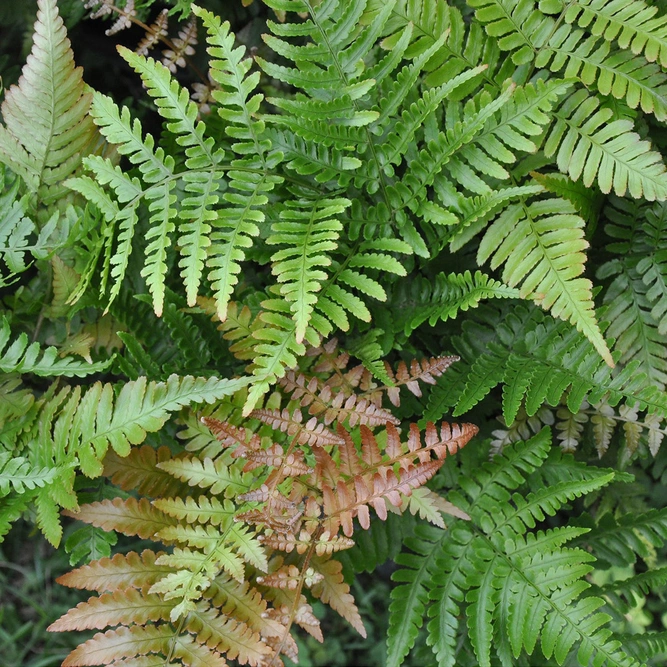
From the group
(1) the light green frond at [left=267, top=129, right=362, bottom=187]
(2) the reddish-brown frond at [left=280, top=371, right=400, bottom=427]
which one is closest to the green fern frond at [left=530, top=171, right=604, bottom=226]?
(1) the light green frond at [left=267, top=129, right=362, bottom=187]

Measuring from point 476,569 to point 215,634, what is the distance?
2.82 ft

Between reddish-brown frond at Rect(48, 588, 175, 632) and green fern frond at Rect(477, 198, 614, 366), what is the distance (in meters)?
1.41

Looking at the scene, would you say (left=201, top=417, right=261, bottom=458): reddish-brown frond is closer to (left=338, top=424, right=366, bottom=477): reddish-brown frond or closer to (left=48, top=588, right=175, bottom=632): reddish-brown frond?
(left=338, top=424, right=366, bottom=477): reddish-brown frond

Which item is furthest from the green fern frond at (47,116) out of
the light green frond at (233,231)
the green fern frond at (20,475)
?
the green fern frond at (20,475)

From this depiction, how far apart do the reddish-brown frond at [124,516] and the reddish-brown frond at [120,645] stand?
0.87 ft

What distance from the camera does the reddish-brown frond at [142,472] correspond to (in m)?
1.98

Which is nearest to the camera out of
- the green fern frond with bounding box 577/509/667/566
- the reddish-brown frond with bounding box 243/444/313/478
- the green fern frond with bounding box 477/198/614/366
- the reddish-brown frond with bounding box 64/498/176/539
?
the green fern frond with bounding box 477/198/614/366

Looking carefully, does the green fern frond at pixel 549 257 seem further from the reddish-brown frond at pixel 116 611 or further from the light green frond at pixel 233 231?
the reddish-brown frond at pixel 116 611

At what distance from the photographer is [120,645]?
1.78 m

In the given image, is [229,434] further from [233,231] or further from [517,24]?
[517,24]

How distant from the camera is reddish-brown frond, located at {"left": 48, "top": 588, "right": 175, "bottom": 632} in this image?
1761mm

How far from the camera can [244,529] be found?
1.84 m

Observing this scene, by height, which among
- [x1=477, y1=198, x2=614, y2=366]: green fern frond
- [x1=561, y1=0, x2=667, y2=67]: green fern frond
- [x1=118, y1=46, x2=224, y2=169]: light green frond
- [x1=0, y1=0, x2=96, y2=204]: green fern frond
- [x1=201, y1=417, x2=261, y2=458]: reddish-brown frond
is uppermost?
[x1=561, y1=0, x2=667, y2=67]: green fern frond

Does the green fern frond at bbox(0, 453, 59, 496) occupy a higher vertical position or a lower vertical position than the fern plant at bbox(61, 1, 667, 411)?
lower
